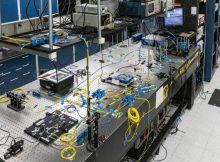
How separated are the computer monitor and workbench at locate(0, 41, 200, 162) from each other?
0.49 m

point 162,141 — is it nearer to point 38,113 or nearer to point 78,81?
point 78,81

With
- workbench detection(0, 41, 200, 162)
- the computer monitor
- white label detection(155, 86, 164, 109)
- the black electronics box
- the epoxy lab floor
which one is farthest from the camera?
the computer monitor

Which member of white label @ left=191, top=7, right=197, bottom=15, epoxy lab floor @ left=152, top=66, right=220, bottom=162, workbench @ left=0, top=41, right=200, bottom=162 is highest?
white label @ left=191, top=7, right=197, bottom=15

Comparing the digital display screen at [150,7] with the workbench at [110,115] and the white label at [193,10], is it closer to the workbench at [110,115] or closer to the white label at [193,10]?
the workbench at [110,115]

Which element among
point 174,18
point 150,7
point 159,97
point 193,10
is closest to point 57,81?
point 159,97

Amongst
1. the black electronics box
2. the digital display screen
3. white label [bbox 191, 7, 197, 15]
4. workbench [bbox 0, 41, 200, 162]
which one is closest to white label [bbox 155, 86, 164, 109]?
workbench [bbox 0, 41, 200, 162]

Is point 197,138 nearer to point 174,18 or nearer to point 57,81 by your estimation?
point 174,18

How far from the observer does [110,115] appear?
2000mm

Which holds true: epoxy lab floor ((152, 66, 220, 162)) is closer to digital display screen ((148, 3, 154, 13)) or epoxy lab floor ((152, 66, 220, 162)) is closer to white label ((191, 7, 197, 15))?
white label ((191, 7, 197, 15))

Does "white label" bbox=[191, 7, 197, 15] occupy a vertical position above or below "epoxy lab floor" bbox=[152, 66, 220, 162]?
above

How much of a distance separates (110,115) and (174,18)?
7.63 feet

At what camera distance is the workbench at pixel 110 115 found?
1644 millimetres

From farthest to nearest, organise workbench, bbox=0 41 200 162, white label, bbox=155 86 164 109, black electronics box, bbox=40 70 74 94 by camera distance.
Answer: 1. white label, bbox=155 86 164 109
2. black electronics box, bbox=40 70 74 94
3. workbench, bbox=0 41 200 162

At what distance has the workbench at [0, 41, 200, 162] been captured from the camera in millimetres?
1644
